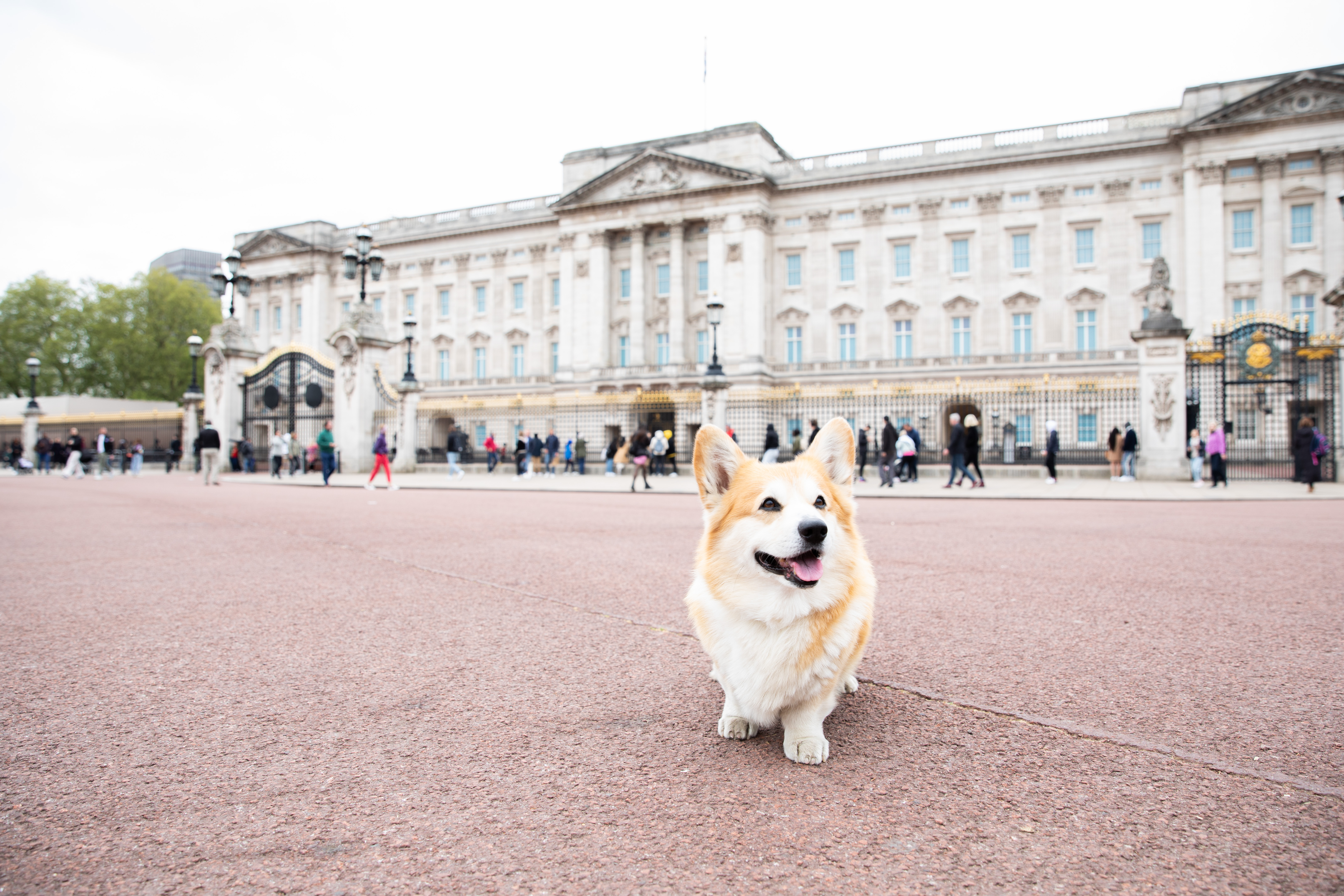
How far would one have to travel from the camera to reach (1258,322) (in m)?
18.7

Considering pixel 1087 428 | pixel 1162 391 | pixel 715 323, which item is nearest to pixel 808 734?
pixel 1162 391

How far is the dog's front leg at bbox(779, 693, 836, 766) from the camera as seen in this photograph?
2.51m

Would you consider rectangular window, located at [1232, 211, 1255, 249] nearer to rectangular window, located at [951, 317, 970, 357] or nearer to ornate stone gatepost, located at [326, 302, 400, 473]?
rectangular window, located at [951, 317, 970, 357]

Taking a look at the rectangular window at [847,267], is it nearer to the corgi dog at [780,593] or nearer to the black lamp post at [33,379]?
the black lamp post at [33,379]

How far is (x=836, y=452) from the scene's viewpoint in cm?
279

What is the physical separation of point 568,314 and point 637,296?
509 centimetres

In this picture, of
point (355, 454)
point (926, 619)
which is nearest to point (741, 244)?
point (355, 454)

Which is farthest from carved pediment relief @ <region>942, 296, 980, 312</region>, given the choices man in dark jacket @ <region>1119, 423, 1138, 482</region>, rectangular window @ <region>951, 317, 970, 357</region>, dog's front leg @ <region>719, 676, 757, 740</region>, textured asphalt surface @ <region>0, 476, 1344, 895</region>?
dog's front leg @ <region>719, 676, 757, 740</region>

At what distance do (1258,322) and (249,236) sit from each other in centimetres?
6569

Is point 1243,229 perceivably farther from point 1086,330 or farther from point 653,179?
point 653,179

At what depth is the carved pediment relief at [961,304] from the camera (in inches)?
1702

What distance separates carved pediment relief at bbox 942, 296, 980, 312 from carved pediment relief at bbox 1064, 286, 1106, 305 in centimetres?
455

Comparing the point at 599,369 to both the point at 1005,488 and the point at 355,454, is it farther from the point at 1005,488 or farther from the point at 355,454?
the point at 1005,488

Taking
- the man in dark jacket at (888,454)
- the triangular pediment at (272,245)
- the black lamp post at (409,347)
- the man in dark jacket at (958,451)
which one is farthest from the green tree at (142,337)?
the man in dark jacket at (958,451)
